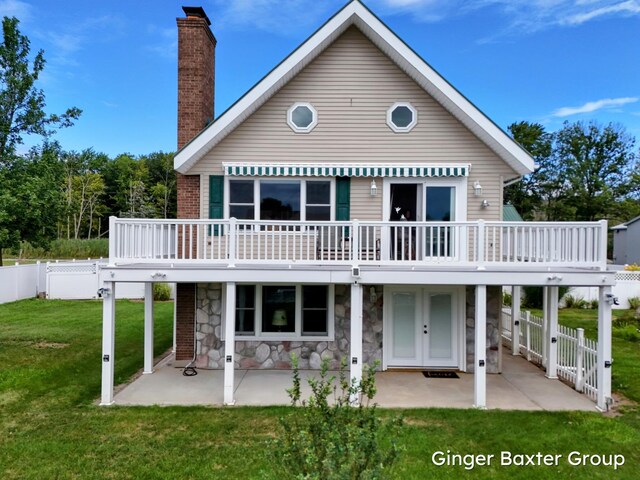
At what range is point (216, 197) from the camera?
35.1ft

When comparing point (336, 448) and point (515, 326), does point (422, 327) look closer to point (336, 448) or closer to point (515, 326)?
point (515, 326)

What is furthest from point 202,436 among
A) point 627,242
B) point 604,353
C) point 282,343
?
point 627,242

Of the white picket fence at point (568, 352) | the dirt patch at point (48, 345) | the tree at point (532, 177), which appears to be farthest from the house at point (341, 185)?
the tree at point (532, 177)

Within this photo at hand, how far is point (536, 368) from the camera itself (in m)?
11.3

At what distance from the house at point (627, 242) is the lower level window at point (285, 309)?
29077 mm

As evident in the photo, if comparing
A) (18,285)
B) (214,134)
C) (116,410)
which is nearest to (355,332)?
(116,410)

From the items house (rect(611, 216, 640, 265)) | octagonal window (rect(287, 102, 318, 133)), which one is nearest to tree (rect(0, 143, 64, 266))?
octagonal window (rect(287, 102, 318, 133))

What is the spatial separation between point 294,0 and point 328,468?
23.4m

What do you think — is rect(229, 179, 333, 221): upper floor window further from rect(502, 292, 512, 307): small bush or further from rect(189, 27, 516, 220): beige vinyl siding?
rect(502, 292, 512, 307): small bush

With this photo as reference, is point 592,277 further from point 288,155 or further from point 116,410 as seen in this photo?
point 116,410

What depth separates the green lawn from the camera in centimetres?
593

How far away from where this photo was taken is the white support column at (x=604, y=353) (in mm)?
8266

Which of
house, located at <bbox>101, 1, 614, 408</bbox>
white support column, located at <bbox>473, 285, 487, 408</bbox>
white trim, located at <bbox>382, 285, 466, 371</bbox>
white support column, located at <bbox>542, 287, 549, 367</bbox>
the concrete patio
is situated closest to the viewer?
white support column, located at <bbox>473, 285, 487, 408</bbox>

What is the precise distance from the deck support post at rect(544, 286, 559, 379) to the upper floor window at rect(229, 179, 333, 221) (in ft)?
19.6
